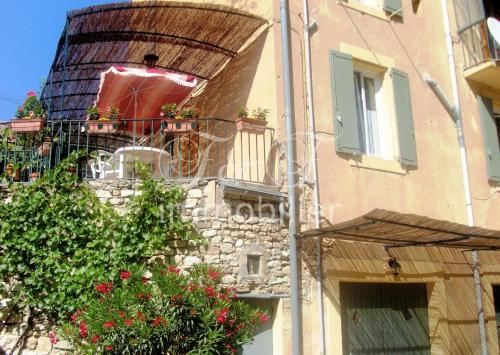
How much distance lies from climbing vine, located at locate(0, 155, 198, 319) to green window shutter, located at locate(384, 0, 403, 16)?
537 centimetres

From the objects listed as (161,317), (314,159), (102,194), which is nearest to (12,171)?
(102,194)

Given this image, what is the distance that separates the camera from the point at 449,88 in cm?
1040

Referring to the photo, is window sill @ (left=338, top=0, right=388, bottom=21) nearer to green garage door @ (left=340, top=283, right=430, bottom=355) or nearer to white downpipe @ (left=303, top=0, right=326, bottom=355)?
white downpipe @ (left=303, top=0, right=326, bottom=355)

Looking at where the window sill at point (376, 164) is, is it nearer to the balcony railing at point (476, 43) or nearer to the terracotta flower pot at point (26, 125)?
the balcony railing at point (476, 43)

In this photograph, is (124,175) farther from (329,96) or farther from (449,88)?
(449,88)

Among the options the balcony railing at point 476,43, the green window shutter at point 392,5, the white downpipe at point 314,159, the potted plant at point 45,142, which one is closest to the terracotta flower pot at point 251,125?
the white downpipe at point 314,159

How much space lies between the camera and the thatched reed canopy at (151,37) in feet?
26.8

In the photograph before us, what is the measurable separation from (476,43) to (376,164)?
437 cm

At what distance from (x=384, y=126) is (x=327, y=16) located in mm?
2081

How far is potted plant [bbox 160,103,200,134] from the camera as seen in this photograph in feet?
25.4

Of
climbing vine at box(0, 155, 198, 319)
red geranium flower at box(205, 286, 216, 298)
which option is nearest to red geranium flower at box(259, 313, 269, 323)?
red geranium flower at box(205, 286, 216, 298)

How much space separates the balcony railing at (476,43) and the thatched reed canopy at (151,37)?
4.91 meters

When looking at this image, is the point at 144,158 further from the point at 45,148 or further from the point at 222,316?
the point at 222,316

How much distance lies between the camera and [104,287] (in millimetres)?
6188
